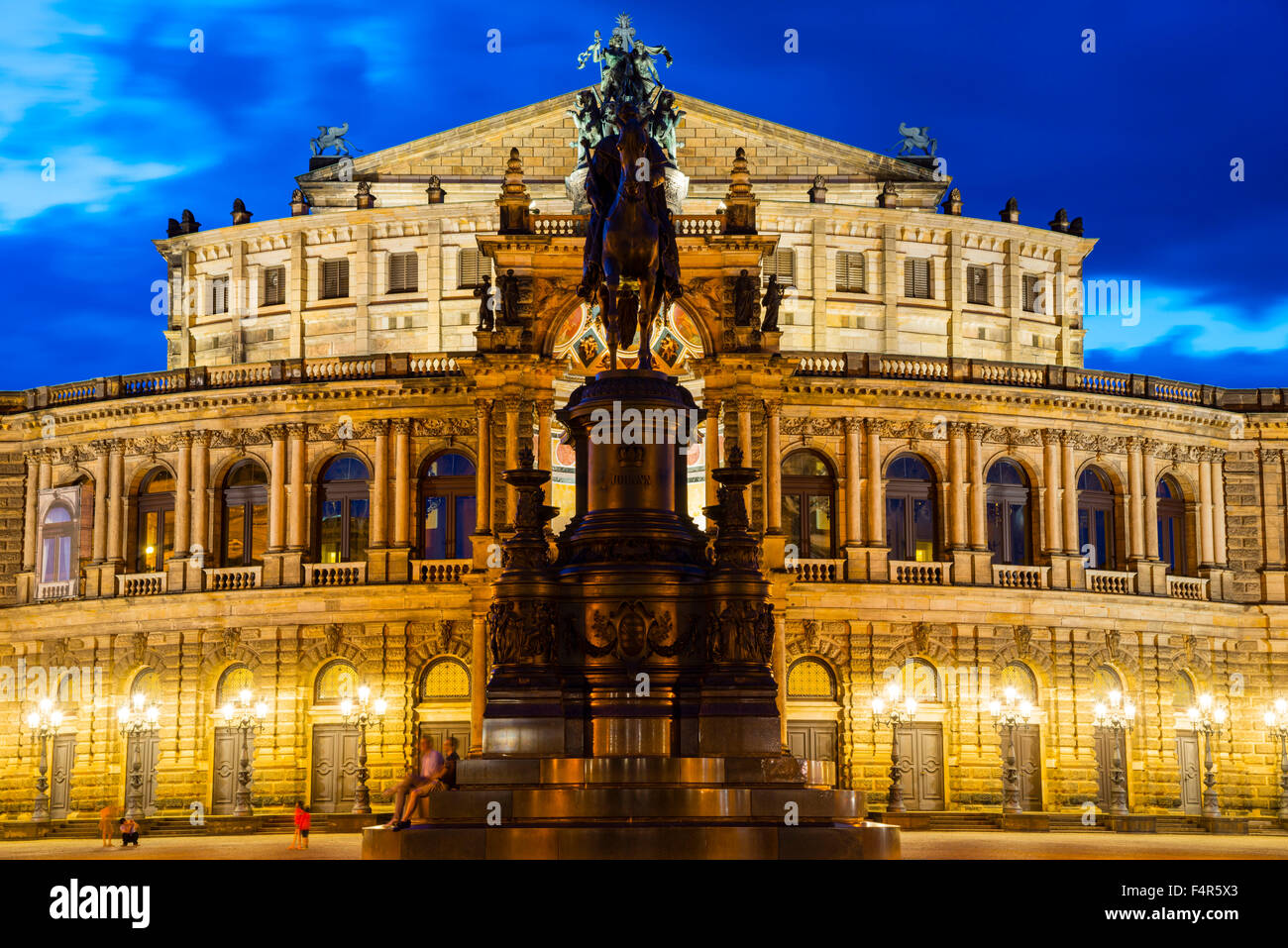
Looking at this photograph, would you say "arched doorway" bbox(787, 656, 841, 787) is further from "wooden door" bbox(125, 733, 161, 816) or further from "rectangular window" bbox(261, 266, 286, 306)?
"rectangular window" bbox(261, 266, 286, 306)

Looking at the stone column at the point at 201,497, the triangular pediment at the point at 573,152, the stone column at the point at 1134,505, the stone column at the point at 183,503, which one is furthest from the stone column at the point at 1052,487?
the stone column at the point at 183,503

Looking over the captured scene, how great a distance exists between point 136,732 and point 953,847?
94.6 ft

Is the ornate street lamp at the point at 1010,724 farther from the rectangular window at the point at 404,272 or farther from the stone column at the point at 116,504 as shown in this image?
the stone column at the point at 116,504

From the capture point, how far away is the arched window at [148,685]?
57812 mm

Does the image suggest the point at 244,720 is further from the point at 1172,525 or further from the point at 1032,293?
the point at 1032,293

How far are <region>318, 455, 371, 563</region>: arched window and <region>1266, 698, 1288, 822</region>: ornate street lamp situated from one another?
29.2m

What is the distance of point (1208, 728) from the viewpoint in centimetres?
5859

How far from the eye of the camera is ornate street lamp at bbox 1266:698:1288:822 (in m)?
58.8

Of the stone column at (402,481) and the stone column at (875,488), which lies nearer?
the stone column at (402,481)

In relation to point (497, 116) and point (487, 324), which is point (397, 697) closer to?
point (487, 324)

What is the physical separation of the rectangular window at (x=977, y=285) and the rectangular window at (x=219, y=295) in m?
27.5
